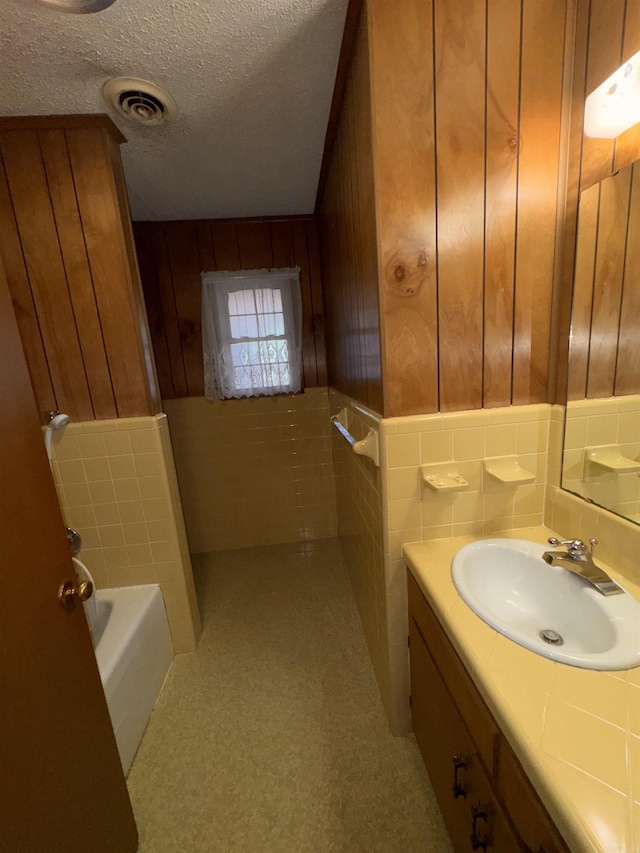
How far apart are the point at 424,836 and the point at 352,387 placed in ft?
5.35

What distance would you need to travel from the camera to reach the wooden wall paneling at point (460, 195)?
100 centimetres

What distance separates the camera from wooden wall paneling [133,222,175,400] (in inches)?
95.9

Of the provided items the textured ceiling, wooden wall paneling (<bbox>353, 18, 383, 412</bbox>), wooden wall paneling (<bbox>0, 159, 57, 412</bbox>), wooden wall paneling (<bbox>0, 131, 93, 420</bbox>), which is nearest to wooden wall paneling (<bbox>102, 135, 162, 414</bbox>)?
the textured ceiling

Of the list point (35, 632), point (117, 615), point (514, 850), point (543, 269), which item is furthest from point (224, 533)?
point (543, 269)

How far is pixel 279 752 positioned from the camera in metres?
1.37

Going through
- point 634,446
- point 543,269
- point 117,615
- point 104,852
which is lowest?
point 104,852

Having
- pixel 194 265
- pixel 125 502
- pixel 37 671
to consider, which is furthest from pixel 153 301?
pixel 37 671

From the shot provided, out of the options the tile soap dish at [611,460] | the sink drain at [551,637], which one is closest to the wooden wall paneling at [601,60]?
the tile soap dish at [611,460]

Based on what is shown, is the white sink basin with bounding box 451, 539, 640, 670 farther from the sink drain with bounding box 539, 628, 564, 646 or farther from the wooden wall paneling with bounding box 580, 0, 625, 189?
the wooden wall paneling with bounding box 580, 0, 625, 189

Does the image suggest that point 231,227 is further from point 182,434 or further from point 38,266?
point 182,434

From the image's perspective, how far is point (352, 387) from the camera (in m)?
1.77

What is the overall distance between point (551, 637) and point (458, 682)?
0.31 meters

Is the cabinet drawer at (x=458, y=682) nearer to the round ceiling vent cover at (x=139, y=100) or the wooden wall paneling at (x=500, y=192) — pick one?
the wooden wall paneling at (x=500, y=192)

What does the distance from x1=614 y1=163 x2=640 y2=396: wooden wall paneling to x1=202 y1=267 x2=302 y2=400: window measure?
6.40ft
